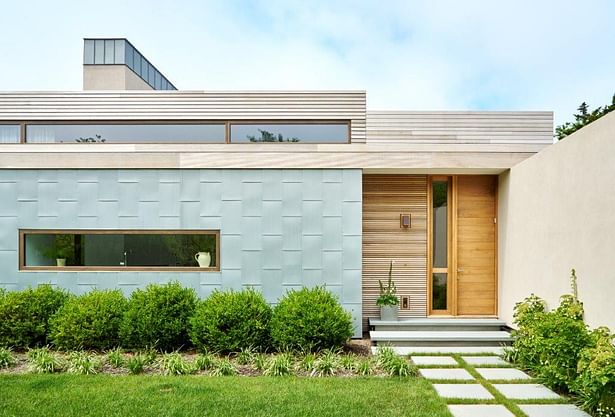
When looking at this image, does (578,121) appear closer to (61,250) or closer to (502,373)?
(502,373)

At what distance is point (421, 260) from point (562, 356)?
3788 mm

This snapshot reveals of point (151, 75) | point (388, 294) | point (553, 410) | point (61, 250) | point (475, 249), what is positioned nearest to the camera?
point (553, 410)

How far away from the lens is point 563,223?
6.43m

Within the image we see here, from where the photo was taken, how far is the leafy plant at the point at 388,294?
8672 millimetres

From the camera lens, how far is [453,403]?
5223 mm

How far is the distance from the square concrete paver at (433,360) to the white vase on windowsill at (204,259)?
367 centimetres

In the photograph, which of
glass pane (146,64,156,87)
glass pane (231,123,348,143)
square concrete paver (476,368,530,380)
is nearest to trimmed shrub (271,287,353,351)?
square concrete paver (476,368,530,380)

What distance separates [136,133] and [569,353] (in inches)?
291

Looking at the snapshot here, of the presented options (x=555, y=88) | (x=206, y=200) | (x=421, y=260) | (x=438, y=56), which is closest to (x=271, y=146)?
(x=206, y=200)

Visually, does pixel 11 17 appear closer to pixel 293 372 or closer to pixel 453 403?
pixel 293 372

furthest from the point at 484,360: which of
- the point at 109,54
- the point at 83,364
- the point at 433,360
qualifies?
the point at 109,54

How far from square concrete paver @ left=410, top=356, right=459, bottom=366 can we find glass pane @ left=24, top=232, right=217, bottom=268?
370 centimetres

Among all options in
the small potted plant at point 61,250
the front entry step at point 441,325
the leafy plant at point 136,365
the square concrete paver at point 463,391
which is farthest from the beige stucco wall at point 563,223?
the small potted plant at point 61,250

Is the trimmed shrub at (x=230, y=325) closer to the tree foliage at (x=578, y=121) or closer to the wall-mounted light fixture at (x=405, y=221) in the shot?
the wall-mounted light fixture at (x=405, y=221)
